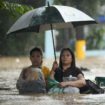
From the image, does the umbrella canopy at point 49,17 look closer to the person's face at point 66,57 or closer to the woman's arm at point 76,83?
the person's face at point 66,57

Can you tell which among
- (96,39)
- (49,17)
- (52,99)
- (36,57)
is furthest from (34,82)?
(96,39)

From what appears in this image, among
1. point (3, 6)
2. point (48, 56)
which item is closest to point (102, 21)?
point (48, 56)

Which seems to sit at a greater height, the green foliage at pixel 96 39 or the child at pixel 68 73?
the green foliage at pixel 96 39

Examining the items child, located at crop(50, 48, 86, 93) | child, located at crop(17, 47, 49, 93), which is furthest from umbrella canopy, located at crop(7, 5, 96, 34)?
child, located at crop(50, 48, 86, 93)

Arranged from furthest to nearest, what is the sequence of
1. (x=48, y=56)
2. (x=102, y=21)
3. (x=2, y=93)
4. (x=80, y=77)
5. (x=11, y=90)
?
(x=102, y=21)
(x=48, y=56)
(x=11, y=90)
(x=2, y=93)
(x=80, y=77)

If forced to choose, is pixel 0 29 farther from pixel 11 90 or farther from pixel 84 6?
pixel 11 90

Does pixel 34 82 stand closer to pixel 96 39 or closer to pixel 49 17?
pixel 49 17

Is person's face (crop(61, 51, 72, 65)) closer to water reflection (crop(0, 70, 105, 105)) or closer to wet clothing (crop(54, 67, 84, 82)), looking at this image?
wet clothing (crop(54, 67, 84, 82))

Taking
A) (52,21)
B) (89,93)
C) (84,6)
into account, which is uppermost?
(84,6)

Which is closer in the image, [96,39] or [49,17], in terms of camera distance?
[49,17]

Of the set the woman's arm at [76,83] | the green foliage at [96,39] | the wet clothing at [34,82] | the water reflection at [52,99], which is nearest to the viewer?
the water reflection at [52,99]

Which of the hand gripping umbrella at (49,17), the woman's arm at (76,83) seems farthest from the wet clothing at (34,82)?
the hand gripping umbrella at (49,17)

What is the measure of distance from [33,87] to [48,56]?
16367 mm

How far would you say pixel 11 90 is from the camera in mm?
11516
